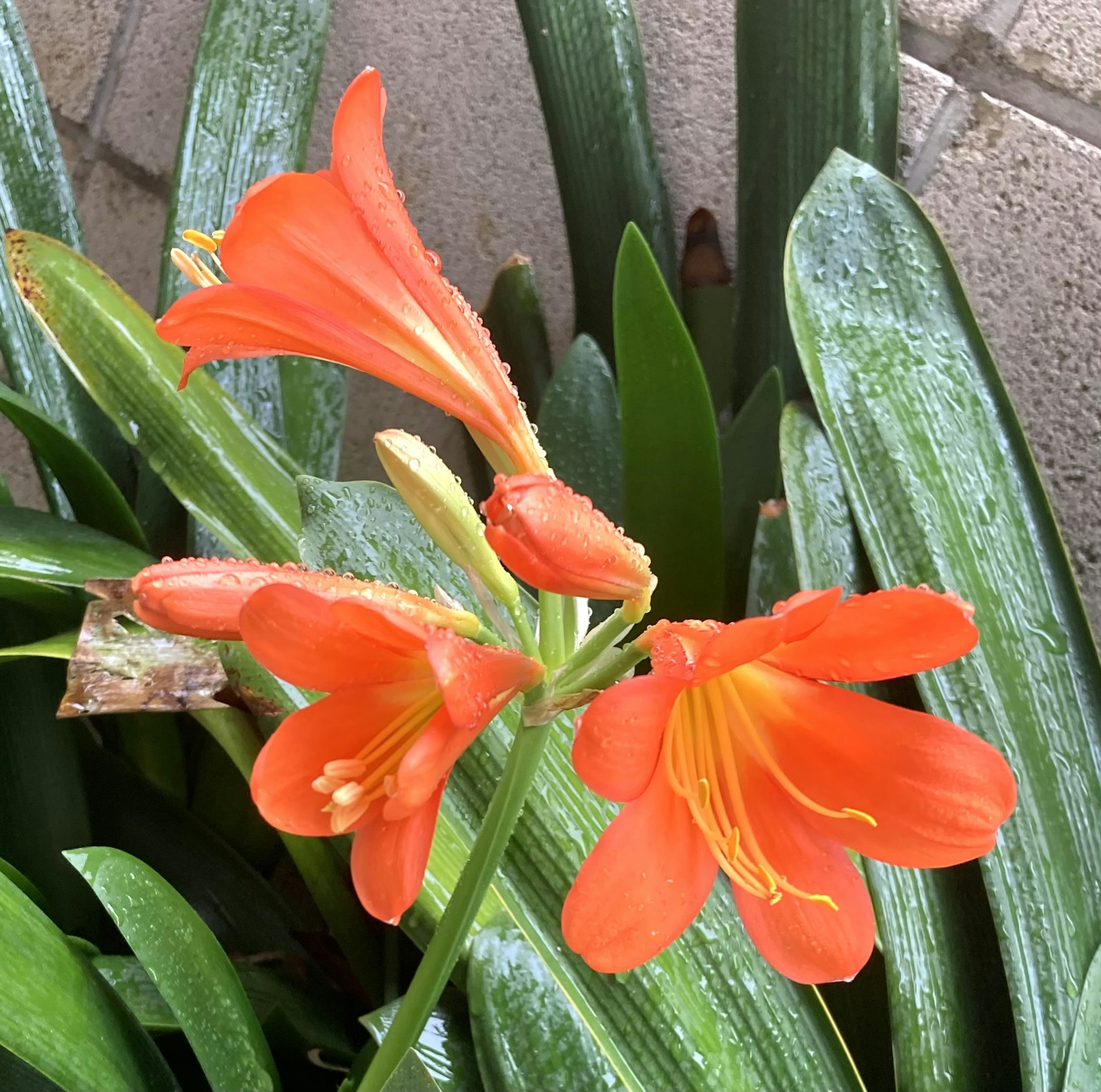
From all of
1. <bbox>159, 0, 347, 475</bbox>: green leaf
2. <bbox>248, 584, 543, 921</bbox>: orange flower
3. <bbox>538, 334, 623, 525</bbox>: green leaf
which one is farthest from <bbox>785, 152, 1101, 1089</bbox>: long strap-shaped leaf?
<bbox>159, 0, 347, 475</bbox>: green leaf

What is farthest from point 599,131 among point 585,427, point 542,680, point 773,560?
point 542,680

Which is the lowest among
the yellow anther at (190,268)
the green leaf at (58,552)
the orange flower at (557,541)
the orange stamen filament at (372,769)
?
the green leaf at (58,552)

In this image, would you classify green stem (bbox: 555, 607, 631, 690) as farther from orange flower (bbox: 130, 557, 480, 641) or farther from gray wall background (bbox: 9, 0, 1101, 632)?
gray wall background (bbox: 9, 0, 1101, 632)

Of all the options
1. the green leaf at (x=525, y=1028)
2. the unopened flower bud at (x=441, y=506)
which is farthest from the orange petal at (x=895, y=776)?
the green leaf at (x=525, y=1028)

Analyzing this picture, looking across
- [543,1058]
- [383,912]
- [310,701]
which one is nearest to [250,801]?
[310,701]

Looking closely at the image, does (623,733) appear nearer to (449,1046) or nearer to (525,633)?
(525,633)

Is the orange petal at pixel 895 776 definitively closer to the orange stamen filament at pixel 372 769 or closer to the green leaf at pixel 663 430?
the orange stamen filament at pixel 372 769
